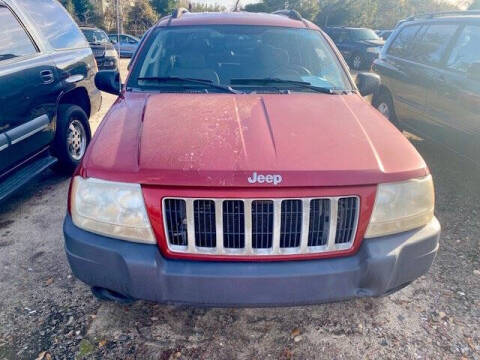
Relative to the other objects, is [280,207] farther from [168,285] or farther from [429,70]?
[429,70]

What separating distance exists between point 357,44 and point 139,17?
16693mm

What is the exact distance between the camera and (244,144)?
1.98m

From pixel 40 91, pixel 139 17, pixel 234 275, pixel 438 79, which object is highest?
pixel 40 91

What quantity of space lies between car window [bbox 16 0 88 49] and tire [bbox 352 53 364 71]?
13.1 metres

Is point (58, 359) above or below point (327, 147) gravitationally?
below

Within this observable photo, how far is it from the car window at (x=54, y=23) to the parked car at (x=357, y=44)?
12.9m

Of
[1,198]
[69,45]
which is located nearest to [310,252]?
[1,198]

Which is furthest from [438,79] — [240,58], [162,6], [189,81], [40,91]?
[162,6]

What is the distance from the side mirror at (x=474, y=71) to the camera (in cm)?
399

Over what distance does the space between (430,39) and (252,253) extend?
15.2ft

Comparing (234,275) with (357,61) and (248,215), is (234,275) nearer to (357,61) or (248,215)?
(248,215)

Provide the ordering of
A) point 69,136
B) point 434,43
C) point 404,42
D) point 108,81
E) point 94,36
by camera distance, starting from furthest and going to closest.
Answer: point 94,36, point 404,42, point 434,43, point 69,136, point 108,81

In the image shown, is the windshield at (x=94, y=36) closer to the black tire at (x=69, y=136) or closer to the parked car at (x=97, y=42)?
the parked car at (x=97, y=42)

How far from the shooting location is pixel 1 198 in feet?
10.0
